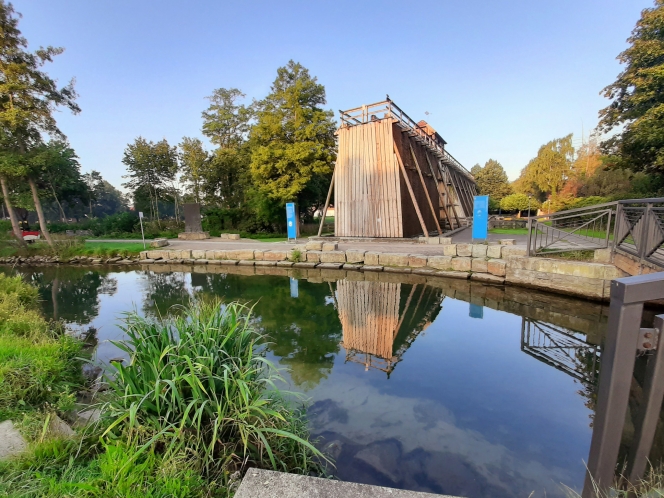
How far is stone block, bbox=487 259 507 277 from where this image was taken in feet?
24.5

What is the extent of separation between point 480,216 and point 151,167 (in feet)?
71.9

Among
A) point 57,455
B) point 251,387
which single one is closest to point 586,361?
point 251,387

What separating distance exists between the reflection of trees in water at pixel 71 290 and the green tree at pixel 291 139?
857cm

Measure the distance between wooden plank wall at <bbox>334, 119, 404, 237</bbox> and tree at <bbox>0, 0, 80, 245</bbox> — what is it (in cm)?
1271

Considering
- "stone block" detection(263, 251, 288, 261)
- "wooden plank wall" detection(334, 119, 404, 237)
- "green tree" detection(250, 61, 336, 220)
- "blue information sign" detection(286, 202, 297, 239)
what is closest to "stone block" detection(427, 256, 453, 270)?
"wooden plank wall" detection(334, 119, 404, 237)

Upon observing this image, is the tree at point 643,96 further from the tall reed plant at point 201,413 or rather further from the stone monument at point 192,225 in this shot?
the stone monument at point 192,225

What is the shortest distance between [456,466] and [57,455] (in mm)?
2549

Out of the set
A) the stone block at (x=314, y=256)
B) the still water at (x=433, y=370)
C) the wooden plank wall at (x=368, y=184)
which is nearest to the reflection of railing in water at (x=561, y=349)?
the still water at (x=433, y=370)

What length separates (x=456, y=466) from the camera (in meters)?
2.35

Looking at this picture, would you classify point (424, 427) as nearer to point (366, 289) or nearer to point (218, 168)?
point (366, 289)

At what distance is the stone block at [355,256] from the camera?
957 cm

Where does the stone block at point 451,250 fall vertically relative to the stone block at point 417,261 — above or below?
above

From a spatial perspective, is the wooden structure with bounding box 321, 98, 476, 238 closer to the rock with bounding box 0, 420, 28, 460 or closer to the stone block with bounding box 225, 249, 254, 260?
the stone block with bounding box 225, 249, 254, 260

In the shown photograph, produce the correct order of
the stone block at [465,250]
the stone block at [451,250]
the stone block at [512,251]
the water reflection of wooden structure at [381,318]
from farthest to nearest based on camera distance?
the stone block at [451,250] → the stone block at [465,250] → the stone block at [512,251] → the water reflection of wooden structure at [381,318]
